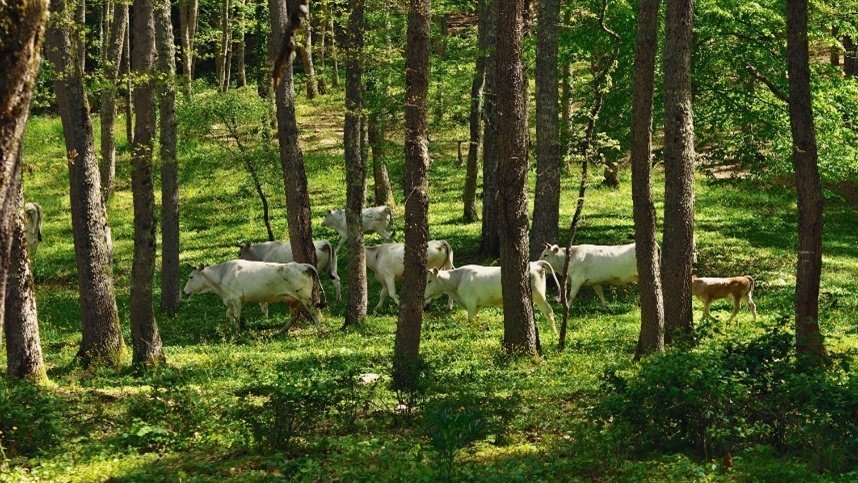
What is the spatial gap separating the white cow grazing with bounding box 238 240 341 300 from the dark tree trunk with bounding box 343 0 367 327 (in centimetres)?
384

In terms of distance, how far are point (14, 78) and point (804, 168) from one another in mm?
11935

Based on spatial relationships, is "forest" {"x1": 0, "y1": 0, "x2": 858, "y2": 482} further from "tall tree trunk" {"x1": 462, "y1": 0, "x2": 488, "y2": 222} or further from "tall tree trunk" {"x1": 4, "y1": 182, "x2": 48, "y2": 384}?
"tall tree trunk" {"x1": 462, "y1": 0, "x2": 488, "y2": 222}

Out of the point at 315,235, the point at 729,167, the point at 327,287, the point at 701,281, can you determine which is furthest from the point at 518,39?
the point at 729,167

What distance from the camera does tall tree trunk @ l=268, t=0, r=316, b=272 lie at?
22578 millimetres

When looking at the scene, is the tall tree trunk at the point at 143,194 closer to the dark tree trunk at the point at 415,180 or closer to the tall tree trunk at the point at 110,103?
the dark tree trunk at the point at 415,180

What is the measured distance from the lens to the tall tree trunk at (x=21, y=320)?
15.4 metres

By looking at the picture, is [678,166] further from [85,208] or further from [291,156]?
[291,156]

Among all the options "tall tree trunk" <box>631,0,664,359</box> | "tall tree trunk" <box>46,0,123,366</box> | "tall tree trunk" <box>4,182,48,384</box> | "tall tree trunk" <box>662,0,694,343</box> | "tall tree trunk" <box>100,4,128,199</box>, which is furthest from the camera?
"tall tree trunk" <box>100,4,128,199</box>

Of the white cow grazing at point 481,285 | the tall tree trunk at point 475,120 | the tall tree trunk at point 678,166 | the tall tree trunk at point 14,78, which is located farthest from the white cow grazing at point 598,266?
the tall tree trunk at point 14,78

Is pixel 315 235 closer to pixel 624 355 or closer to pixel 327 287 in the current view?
pixel 327 287

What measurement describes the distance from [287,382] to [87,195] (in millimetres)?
6220

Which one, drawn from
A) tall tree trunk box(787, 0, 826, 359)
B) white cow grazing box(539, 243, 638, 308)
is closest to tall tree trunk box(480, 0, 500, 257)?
white cow grazing box(539, 243, 638, 308)

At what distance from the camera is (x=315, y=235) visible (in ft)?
113

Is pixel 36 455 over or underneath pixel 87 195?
underneath
